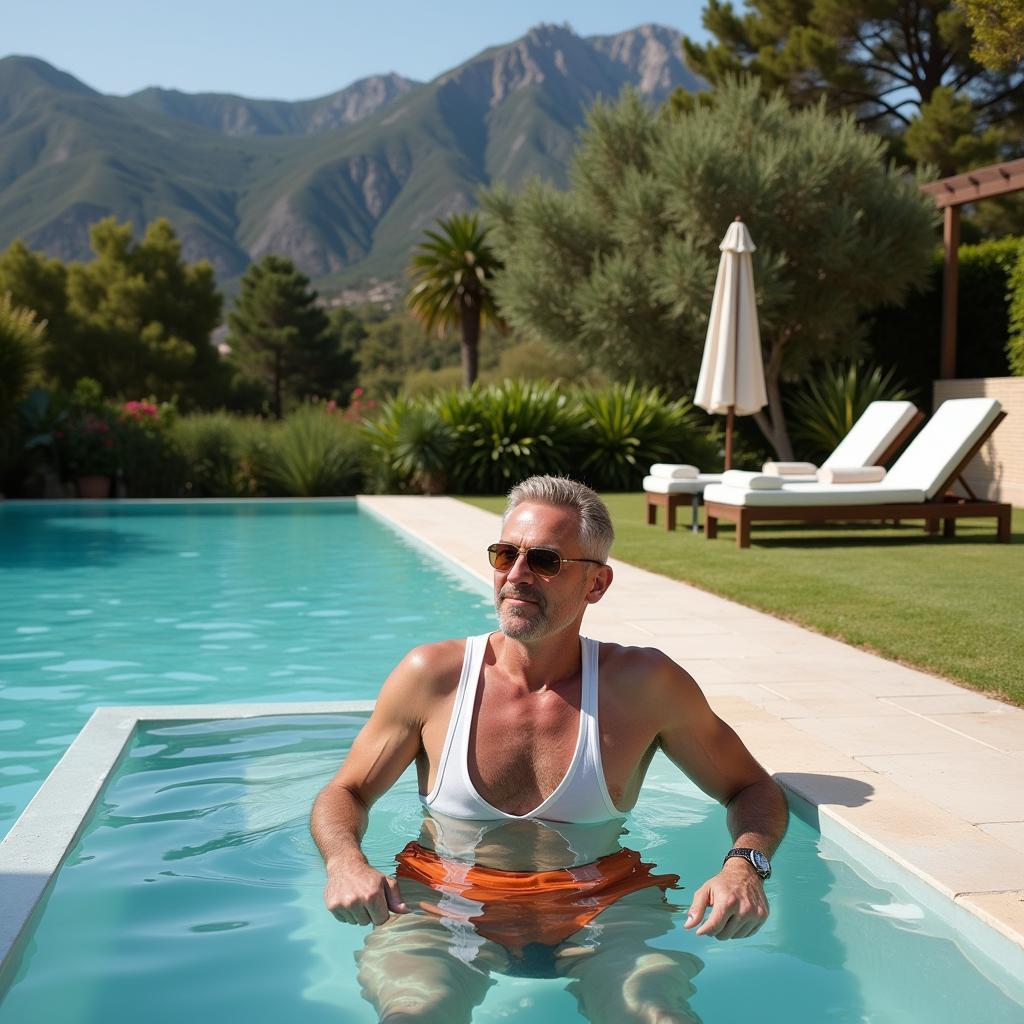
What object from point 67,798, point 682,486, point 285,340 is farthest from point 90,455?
point 285,340

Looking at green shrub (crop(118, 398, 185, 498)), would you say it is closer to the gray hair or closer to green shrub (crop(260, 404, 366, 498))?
green shrub (crop(260, 404, 366, 498))

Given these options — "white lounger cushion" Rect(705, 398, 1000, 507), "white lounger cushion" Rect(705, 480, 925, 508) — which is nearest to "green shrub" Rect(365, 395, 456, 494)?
"white lounger cushion" Rect(705, 398, 1000, 507)

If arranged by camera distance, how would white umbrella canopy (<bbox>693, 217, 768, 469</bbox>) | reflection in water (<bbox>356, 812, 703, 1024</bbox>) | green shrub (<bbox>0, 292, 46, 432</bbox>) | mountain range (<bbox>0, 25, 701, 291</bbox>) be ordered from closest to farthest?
reflection in water (<bbox>356, 812, 703, 1024</bbox>) → white umbrella canopy (<bbox>693, 217, 768, 469</bbox>) → green shrub (<bbox>0, 292, 46, 432</bbox>) → mountain range (<bbox>0, 25, 701, 291</bbox>)

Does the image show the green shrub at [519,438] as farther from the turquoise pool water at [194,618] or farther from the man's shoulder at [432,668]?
the man's shoulder at [432,668]

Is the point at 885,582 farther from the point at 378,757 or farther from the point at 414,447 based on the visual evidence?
the point at 414,447

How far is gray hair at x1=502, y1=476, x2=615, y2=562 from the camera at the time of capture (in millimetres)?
2785

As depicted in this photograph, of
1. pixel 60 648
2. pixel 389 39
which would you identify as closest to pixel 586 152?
pixel 60 648

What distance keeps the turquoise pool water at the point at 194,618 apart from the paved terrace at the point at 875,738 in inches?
55.4

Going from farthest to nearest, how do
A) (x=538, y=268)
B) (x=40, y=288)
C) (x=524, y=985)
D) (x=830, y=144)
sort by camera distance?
(x=40, y=288) < (x=538, y=268) < (x=830, y=144) < (x=524, y=985)

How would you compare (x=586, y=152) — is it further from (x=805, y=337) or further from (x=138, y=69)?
(x=138, y=69)

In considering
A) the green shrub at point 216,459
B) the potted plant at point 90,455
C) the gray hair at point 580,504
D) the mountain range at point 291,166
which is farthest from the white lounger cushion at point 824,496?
the mountain range at point 291,166

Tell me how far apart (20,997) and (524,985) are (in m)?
1.07

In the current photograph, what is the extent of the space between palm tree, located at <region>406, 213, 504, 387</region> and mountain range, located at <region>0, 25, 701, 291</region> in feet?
240

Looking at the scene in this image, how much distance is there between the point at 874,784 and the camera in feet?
11.9
